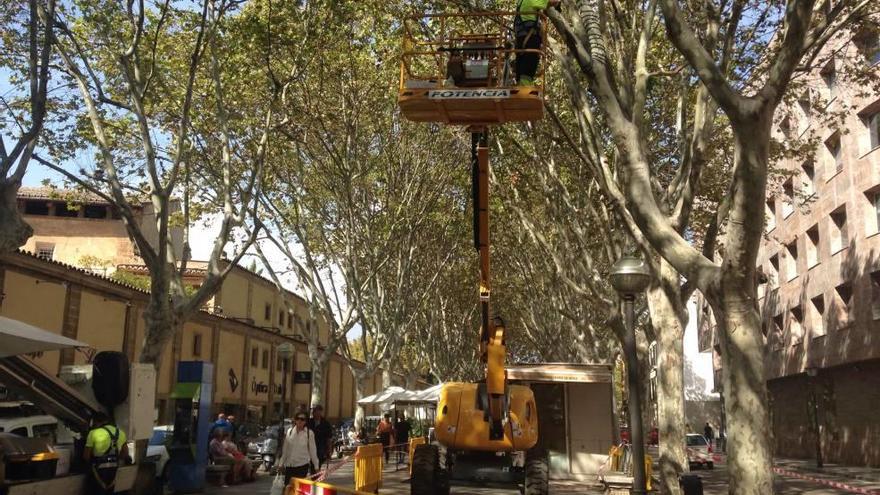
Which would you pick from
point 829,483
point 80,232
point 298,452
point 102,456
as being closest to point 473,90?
point 298,452

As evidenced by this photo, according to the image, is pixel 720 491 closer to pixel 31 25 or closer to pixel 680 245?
pixel 680 245

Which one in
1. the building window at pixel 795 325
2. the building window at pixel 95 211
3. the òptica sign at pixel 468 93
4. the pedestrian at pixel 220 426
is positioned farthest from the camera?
the building window at pixel 95 211

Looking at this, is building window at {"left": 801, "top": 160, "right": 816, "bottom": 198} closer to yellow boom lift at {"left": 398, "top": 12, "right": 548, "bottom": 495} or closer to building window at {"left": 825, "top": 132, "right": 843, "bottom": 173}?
building window at {"left": 825, "top": 132, "right": 843, "bottom": 173}

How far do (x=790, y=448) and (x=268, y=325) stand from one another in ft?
92.4

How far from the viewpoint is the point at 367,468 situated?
48.8ft

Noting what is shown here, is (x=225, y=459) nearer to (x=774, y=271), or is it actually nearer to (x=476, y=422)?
(x=476, y=422)

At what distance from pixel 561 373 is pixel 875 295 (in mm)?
12520

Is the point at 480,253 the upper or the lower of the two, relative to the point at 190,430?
upper

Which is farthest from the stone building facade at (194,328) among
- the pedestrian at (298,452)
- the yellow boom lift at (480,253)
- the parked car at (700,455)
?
the parked car at (700,455)

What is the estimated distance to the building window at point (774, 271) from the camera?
35594 millimetres

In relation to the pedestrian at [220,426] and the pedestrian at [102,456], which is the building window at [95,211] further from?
the pedestrian at [102,456]

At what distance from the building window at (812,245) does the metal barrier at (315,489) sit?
27868 mm

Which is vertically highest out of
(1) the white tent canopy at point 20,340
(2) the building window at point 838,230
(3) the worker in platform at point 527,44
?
(2) the building window at point 838,230

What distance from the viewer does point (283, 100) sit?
16.6m
